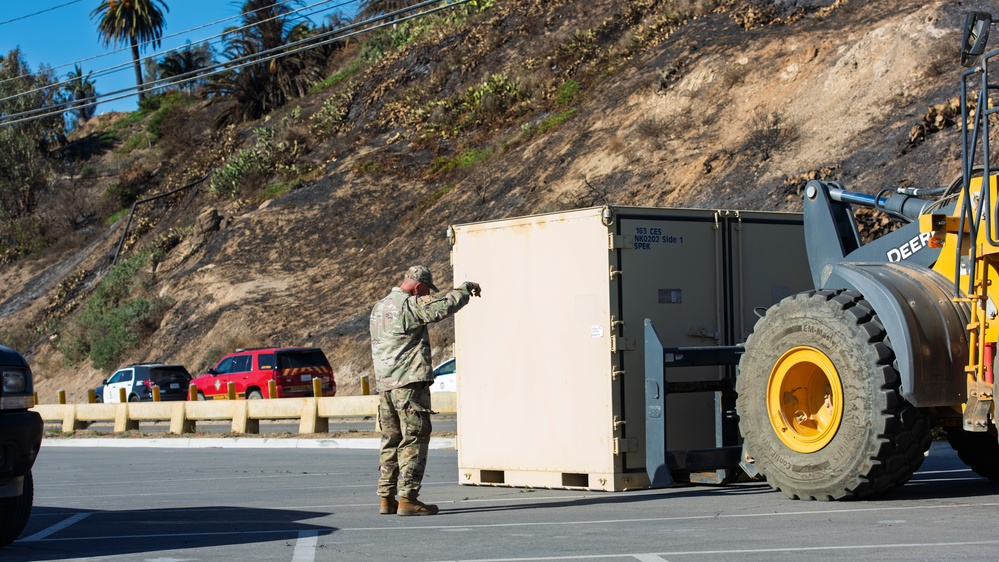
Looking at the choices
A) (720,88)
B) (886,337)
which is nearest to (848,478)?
(886,337)

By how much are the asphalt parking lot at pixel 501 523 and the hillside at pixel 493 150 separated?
15013mm

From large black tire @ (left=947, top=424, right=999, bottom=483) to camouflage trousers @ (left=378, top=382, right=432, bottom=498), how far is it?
4421 millimetres

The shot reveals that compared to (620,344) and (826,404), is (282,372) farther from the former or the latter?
(826,404)

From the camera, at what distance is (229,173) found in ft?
153

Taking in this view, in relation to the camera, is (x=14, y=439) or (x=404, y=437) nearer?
(x=14, y=439)

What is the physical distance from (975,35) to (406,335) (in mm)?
4811

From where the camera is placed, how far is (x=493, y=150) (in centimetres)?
3947

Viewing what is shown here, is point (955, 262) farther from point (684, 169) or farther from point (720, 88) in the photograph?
point (720, 88)

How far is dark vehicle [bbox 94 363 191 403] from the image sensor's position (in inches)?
1374

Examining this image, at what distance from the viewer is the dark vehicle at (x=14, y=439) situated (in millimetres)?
7938

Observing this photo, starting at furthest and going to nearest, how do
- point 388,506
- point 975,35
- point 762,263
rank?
point 762,263 → point 388,506 → point 975,35

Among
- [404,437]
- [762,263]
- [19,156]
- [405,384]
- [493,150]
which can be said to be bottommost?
[404,437]

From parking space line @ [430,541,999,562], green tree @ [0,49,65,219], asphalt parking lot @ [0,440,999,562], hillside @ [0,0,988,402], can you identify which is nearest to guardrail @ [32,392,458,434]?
asphalt parking lot @ [0,440,999,562]

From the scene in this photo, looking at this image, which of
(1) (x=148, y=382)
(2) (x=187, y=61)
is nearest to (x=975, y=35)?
(1) (x=148, y=382)
